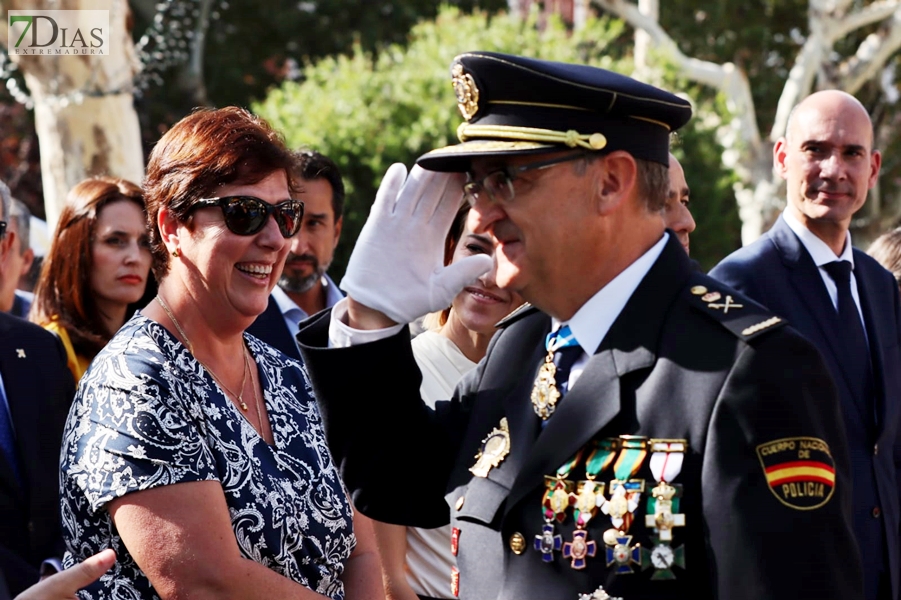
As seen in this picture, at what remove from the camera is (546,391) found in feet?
7.60

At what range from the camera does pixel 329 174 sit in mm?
5996

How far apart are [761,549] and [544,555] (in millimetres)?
408

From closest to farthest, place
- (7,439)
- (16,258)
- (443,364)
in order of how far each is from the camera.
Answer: (443,364)
(7,439)
(16,258)

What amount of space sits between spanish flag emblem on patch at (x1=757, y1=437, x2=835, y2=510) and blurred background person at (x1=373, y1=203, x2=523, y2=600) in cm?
173

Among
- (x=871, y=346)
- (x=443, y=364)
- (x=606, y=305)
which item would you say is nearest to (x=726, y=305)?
(x=606, y=305)

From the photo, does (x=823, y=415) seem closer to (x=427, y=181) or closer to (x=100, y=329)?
(x=427, y=181)

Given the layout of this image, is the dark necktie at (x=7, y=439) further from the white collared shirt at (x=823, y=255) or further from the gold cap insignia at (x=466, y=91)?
the white collared shirt at (x=823, y=255)

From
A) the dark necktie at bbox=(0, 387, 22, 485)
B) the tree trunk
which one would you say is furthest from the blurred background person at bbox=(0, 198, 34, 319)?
the tree trunk

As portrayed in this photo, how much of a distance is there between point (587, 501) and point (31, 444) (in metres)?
2.67

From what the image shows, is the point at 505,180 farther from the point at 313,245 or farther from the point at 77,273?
the point at 313,245

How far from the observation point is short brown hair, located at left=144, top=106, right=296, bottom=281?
3.21m

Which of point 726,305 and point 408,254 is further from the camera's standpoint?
point 408,254

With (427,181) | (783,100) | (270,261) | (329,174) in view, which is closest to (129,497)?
(270,261)

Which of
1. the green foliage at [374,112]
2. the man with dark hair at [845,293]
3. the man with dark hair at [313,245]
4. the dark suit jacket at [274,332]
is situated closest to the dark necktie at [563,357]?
the man with dark hair at [845,293]
